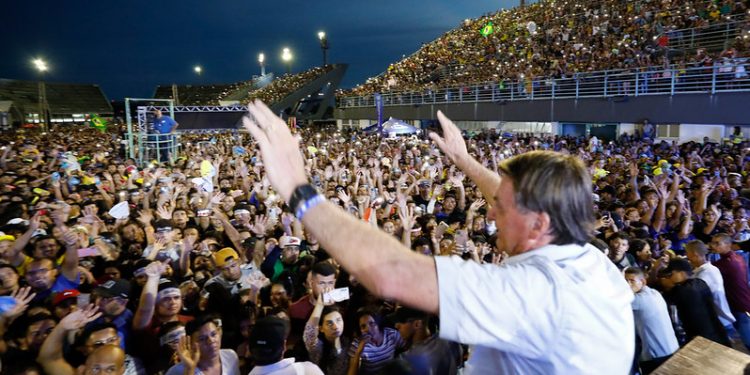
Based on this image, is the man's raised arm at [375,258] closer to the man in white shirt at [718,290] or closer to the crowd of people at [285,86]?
the man in white shirt at [718,290]

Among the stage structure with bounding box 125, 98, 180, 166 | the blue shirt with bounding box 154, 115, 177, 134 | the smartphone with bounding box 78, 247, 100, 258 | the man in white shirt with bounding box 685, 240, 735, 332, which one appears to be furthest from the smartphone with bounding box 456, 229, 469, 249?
the blue shirt with bounding box 154, 115, 177, 134

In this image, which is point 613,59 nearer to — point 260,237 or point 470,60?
point 470,60

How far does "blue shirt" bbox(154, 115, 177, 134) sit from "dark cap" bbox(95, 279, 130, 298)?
11042 mm

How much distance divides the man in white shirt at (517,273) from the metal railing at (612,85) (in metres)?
15.3

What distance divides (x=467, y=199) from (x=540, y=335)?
24.1 feet

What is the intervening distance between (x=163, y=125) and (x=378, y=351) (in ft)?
41.2

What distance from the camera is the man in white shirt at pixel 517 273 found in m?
0.98

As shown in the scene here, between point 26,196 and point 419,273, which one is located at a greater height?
point 419,273

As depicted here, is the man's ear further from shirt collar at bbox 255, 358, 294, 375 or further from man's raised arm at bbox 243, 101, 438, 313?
shirt collar at bbox 255, 358, 294, 375

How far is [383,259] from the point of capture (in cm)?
98

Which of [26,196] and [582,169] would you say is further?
[26,196]

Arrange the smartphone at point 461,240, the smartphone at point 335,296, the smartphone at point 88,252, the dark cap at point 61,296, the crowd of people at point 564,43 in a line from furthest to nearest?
the crowd of people at point 564,43 → the smartphone at point 461,240 → the smartphone at point 88,252 → the dark cap at point 61,296 → the smartphone at point 335,296

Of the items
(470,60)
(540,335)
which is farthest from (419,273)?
(470,60)

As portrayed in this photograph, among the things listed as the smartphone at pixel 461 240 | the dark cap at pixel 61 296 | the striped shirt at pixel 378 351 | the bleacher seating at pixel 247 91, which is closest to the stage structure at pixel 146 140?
the dark cap at pixel 61 296
